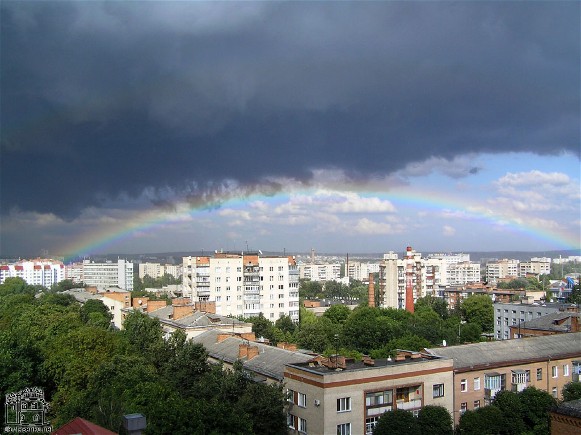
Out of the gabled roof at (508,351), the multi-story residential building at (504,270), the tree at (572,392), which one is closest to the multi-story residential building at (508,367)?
the gabled roof at (508,351)

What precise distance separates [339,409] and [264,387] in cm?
300

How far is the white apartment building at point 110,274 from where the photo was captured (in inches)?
6388

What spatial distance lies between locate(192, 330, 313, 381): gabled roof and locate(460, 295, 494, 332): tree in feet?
145

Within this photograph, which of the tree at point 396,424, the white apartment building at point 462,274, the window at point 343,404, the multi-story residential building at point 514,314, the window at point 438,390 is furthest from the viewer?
the white apartment building at point 462,274

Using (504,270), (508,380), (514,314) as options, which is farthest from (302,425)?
(504,270)

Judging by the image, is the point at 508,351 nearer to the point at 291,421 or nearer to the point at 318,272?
the point at 291,421

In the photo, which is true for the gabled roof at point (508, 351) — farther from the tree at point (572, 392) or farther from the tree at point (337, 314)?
the tree at point (337, 314)

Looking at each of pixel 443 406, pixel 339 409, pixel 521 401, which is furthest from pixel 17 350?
pixel 521 401

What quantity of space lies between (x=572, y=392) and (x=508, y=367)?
2848 mm

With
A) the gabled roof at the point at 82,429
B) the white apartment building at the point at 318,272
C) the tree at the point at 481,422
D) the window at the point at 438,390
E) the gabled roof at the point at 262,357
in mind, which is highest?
the gabled roof at the point at 82,429

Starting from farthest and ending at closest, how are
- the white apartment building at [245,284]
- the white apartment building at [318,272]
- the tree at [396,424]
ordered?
1. the white apartment building at [318,272]
2. the white apartment building at [245,284]
3. the tree at [396,424]

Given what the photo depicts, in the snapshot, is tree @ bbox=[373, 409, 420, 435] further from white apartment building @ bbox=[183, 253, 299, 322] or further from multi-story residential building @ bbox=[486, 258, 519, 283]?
multi-story residential building @ bbox=[486, 258, 519, 283]

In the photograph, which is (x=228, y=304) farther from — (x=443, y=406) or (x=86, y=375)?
(x=443, y=406)

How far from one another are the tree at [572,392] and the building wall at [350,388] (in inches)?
254
